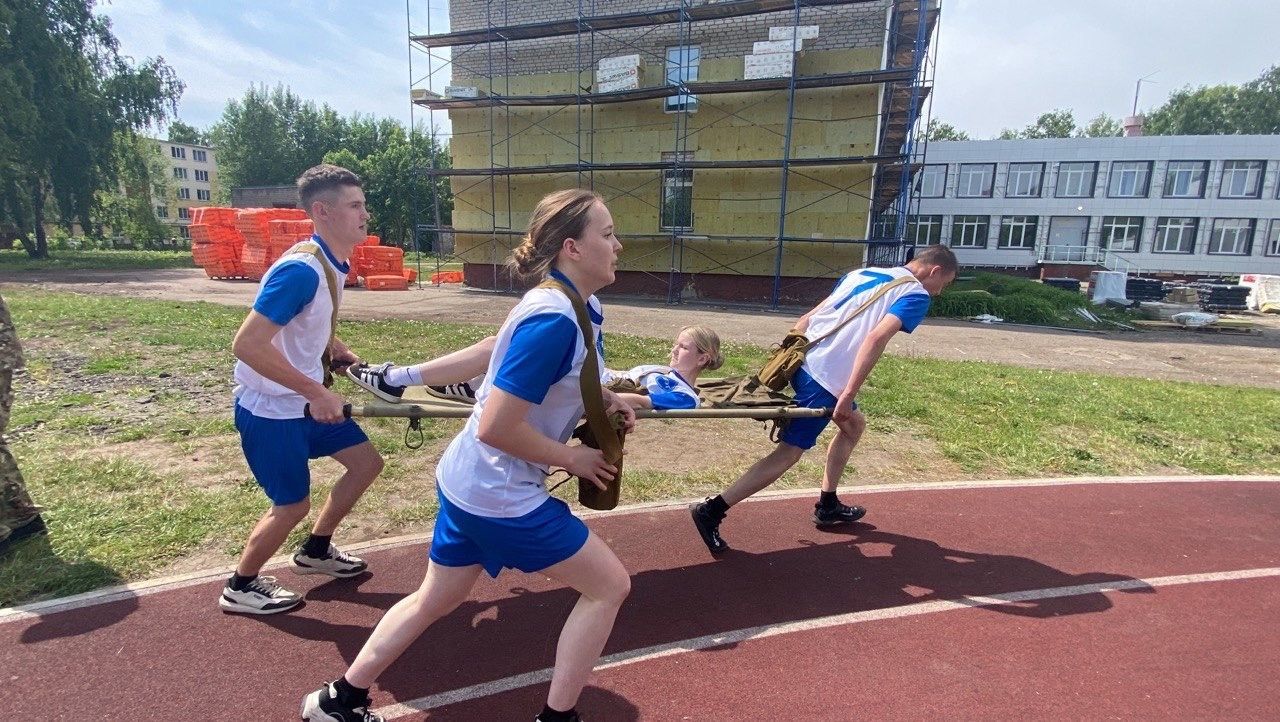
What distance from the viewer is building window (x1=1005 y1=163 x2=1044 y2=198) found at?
4544 centimetres

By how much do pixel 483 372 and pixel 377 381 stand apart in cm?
58

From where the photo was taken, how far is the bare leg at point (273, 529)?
2.99m

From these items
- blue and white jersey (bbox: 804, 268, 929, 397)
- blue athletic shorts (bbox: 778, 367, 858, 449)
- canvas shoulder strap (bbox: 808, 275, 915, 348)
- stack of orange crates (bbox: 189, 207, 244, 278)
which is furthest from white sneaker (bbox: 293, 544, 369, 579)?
stack of orange crates (bbox: 189, 207, 244, 278)

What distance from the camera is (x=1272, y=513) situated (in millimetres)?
4836

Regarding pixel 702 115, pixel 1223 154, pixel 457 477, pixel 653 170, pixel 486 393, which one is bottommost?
pixel 457 477

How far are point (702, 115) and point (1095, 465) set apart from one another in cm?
1749

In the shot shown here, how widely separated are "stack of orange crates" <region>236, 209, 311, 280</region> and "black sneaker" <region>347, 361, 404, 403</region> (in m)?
19.5

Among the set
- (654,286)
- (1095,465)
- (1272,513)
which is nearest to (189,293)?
(654,286)

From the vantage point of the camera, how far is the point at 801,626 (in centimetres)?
325

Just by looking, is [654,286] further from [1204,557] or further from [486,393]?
[486,393]

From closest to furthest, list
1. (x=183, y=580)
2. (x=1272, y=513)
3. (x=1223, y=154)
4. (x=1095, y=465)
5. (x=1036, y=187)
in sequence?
(x=183, y=580) → (x=1272, y=513) → (x=1095, y=465) → (x=1223, y=154) → (x=1036, y=187)

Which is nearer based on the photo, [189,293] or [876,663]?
[876,663]

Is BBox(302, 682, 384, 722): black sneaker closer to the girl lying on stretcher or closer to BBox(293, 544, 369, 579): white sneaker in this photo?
BBox(293, 544, 369, 579): white sneaker

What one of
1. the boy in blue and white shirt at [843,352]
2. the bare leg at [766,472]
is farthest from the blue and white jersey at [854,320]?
the bare leg at [766,472]
